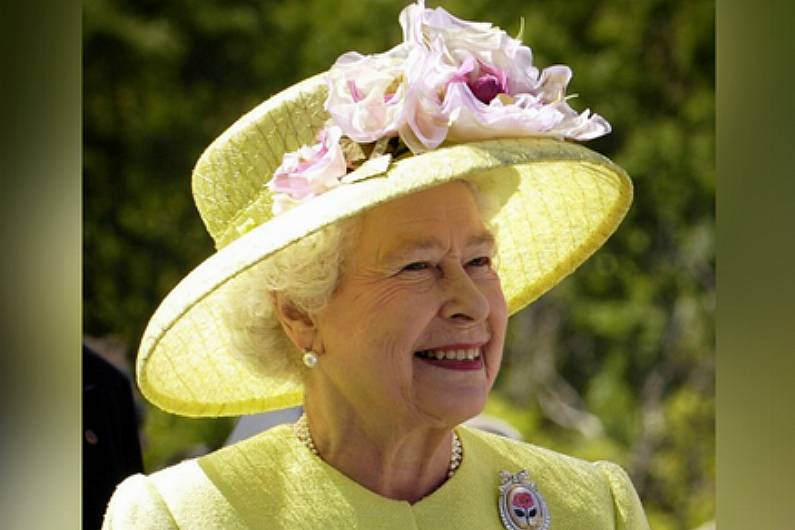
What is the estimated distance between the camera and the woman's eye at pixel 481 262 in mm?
1604

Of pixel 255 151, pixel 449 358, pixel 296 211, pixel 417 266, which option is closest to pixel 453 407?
pixel 449 358

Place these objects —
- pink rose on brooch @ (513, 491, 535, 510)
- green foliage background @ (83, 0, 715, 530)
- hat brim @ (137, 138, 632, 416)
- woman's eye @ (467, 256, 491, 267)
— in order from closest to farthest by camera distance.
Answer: hat brim @ (137, 138, 632, 416) → woman's eye @ (467, 256, 491, 267) → pink rose on brooch @ (513, 491, 535, 510) → green foliage background @ (83, 0, 715, 530)

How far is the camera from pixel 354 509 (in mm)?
1618

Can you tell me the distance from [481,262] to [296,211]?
23 centimetres

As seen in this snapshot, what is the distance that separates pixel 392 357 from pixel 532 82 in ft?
1.16

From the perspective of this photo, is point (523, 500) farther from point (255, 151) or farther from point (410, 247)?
point (255, 151)

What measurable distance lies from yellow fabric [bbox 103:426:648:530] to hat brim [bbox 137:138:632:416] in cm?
12

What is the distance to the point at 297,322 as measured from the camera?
5.36 ft

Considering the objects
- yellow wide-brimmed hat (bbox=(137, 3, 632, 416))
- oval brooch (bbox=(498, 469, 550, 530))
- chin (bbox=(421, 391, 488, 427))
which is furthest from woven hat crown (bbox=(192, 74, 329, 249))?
oval brooch (bbox=(498, 469, 550, 530))

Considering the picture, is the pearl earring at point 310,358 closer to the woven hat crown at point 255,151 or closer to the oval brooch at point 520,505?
the woven hat crown at point 255,151

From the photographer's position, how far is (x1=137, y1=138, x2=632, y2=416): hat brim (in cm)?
148

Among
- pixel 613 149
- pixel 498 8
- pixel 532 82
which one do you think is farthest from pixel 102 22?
pixel 532 82

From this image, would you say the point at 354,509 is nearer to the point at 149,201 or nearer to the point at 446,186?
the point at 446,186

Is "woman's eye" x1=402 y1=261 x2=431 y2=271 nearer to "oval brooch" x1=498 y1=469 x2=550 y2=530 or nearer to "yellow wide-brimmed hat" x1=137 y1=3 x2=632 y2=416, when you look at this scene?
"yellow wide-brimmed hat" x1=137 y1=3 x2=632 y2=416
